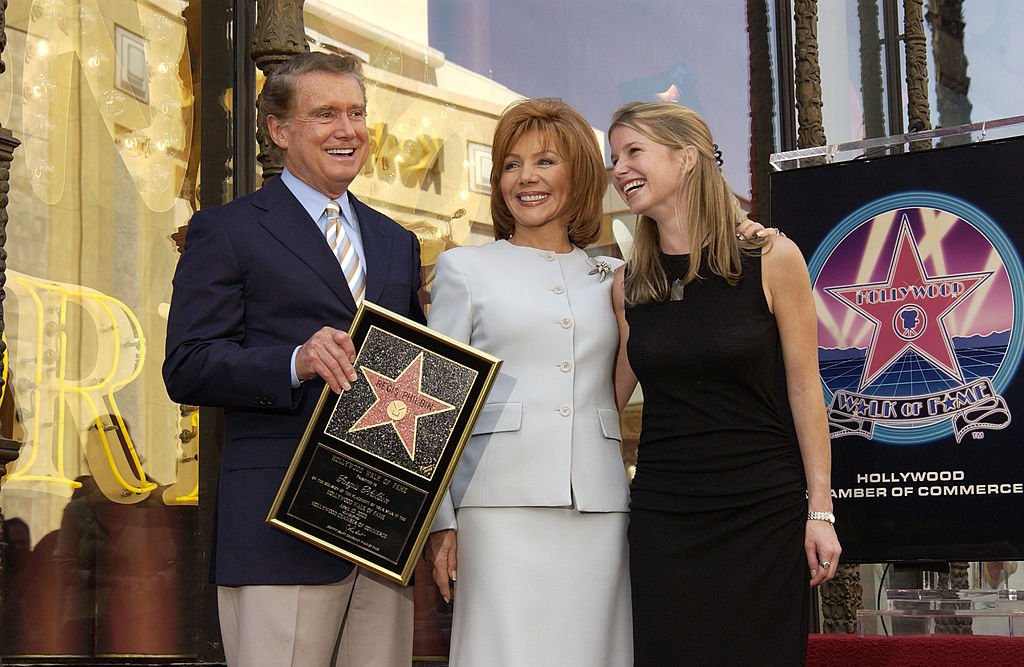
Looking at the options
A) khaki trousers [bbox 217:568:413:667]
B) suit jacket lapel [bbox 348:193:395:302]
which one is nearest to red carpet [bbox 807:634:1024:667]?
khaki trousers [bbox 217:568:413:667]

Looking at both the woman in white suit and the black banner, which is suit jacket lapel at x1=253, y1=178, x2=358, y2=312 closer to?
the woman in white suit

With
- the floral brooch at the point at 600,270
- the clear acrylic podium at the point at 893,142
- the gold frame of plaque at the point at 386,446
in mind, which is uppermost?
the clear acrylic podium at the point at 893,142

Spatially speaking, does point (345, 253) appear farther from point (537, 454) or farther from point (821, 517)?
point (821, 517)

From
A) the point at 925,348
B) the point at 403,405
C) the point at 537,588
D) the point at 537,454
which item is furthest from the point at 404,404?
the point at 925,348

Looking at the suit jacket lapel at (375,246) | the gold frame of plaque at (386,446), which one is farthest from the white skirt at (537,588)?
the suit jacket lapel at (375,246)

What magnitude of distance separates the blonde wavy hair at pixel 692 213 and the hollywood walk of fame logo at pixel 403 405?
2.04 ft

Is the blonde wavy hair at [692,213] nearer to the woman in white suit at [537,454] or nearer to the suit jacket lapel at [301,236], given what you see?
the woman in white suit at [537,454]

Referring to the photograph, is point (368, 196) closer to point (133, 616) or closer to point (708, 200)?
point (133, 616)

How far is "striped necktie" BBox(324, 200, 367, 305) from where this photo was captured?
2.82 m

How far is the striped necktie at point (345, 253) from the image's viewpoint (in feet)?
9.26

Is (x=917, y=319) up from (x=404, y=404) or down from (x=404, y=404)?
up

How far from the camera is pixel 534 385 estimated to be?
2.93 m

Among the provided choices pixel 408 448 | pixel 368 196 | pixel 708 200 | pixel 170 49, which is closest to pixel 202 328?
pixel 408 448

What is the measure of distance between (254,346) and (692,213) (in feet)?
3.46
